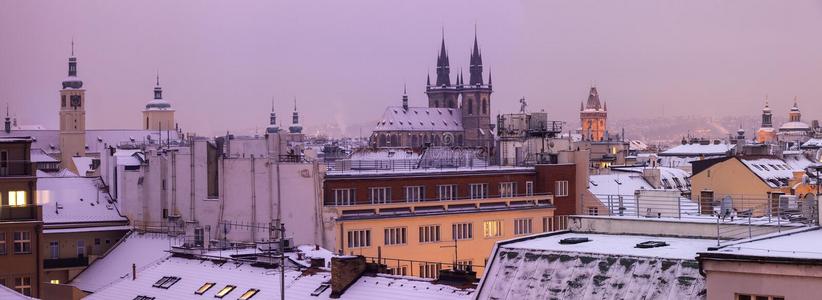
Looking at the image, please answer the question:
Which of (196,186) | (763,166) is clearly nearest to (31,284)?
(196,186)

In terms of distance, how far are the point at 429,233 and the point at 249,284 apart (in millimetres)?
22682

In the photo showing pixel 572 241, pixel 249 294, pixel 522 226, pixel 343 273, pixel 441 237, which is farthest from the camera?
pixel 522 226

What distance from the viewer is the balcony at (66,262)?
6200 centimetres

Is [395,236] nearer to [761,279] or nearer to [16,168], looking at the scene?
A: [16,168]

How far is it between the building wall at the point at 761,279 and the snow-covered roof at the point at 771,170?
54.2 meters

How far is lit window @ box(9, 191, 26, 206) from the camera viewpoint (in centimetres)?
5012

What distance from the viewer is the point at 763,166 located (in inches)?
3145

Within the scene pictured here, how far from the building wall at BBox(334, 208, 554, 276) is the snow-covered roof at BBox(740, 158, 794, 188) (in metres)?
16.6

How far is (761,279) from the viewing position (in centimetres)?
1997

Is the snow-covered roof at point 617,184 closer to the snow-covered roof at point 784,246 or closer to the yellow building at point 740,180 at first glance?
the yellow building at point 740,180

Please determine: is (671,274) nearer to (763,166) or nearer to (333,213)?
(333,213)

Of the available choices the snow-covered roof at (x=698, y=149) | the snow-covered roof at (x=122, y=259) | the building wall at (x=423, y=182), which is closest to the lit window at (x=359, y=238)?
the building wall at (x=423, y=182)

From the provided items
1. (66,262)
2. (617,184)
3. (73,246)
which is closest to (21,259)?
(66,262)

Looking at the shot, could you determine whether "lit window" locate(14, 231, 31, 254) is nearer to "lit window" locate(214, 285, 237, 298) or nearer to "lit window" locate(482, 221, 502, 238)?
"lit window" locate(214, 285, 237, 298)
